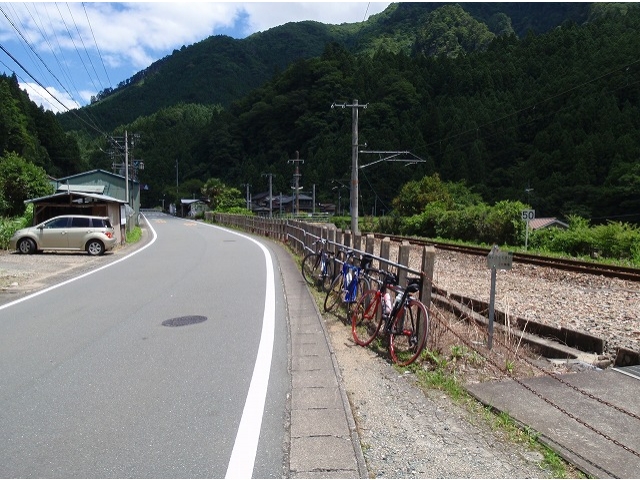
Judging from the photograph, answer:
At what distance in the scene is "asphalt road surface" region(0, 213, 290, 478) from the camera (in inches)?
137

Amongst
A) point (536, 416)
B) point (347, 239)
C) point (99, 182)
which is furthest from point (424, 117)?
point (536, 416)

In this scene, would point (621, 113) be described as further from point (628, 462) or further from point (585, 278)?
point (628, 462)

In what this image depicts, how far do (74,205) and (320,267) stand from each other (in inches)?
564

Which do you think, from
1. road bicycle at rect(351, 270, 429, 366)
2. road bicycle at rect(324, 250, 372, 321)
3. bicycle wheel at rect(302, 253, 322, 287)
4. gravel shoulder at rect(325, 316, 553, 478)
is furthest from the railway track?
gravel shoulder at rect(325, 316, 553, 478)

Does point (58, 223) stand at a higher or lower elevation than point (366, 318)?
higher

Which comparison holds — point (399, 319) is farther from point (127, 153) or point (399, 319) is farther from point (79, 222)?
point (127, 153)

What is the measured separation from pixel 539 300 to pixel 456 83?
9332 cm

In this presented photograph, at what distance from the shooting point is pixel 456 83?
95.9 meters

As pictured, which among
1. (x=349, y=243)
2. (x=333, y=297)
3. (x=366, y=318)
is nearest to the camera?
(x=366, y=318)

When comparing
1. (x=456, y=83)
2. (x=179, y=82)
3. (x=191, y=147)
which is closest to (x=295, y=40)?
(x=179, y=82)

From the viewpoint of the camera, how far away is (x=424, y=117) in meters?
89.5

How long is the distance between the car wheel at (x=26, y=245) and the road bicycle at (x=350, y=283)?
43.5ft

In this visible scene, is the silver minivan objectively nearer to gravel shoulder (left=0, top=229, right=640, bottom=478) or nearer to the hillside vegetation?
gravel shoulder (left=0, top=229, right=640, bottom=478)

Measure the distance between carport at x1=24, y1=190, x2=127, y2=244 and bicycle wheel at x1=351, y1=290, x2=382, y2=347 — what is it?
17.3 m
